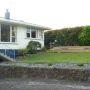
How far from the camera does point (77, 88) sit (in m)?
15.2

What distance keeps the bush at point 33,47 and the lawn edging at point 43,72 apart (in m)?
13.2

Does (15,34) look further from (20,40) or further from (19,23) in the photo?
(19,23)

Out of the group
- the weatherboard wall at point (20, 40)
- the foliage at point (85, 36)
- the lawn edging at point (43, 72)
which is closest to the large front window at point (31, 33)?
the weatherboard wall at point (20, 40)

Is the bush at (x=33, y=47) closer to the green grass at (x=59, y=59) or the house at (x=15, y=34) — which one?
the house at (x=15, y=34)

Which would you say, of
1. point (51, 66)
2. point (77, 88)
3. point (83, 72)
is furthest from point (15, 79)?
point (77, 88)

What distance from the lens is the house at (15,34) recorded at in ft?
103

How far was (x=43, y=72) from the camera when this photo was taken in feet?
62.0

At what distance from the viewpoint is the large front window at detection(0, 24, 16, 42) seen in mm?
31844

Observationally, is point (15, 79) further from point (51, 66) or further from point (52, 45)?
point (52, 45)

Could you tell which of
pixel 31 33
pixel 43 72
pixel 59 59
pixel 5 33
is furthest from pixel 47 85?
pixel 31 33

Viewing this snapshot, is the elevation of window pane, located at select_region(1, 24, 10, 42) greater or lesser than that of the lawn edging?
greater

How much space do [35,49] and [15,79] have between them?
1601 centimetres

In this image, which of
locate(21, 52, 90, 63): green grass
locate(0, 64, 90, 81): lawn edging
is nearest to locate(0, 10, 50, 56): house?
locate(21, 52, 90, 63): green grass

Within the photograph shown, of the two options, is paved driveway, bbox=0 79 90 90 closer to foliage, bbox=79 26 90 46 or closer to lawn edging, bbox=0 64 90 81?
lawn edging, bbox=0 64 90 81
